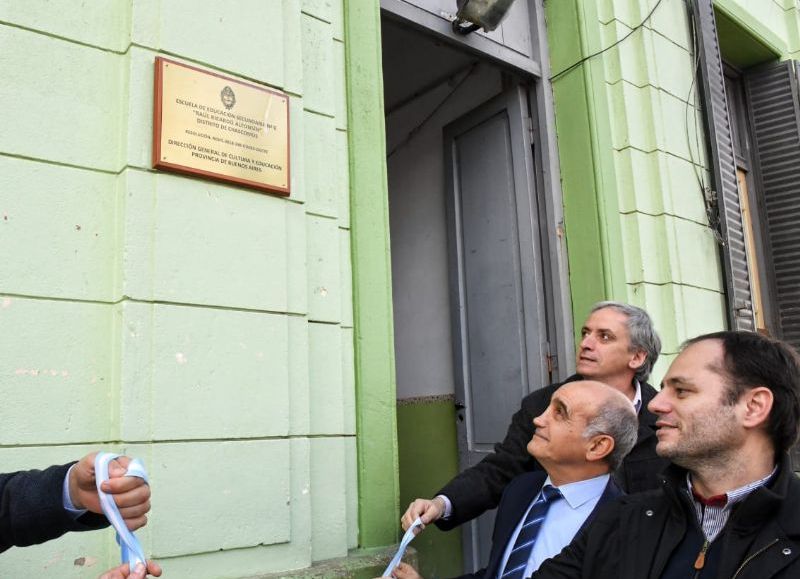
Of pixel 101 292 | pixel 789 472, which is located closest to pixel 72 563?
pixel 101 292

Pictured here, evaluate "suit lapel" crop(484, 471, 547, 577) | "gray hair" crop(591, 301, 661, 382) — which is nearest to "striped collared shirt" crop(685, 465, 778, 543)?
"suit lapel" crop(484, 471, 547, 577)

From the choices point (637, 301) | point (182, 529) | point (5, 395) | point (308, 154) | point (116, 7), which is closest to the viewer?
point (5, 395)

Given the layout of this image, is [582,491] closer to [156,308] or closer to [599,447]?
[599,447]

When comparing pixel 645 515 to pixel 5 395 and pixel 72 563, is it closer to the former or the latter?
pixel 72 563

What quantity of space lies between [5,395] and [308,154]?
1371 millimetres

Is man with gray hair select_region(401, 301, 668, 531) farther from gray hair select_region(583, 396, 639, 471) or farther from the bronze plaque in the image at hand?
the bronze plaque

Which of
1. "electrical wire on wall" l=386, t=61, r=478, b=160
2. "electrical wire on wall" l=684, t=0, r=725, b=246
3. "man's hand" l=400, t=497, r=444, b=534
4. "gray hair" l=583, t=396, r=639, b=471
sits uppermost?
"electrical wire on wall" l=386, t=61, r=478, b=160

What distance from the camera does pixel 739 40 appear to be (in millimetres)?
5402

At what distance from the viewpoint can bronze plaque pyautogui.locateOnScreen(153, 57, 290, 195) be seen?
240 cm

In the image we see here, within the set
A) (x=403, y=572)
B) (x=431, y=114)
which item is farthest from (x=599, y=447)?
(x=431, y=114)

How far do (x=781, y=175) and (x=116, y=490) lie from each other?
528 centimetres

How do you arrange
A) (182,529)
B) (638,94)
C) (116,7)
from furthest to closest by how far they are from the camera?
(638,94) → (116,7) → (182,529)

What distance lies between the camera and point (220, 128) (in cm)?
253

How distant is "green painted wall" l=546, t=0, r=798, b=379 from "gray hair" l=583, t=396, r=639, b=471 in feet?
5.35
